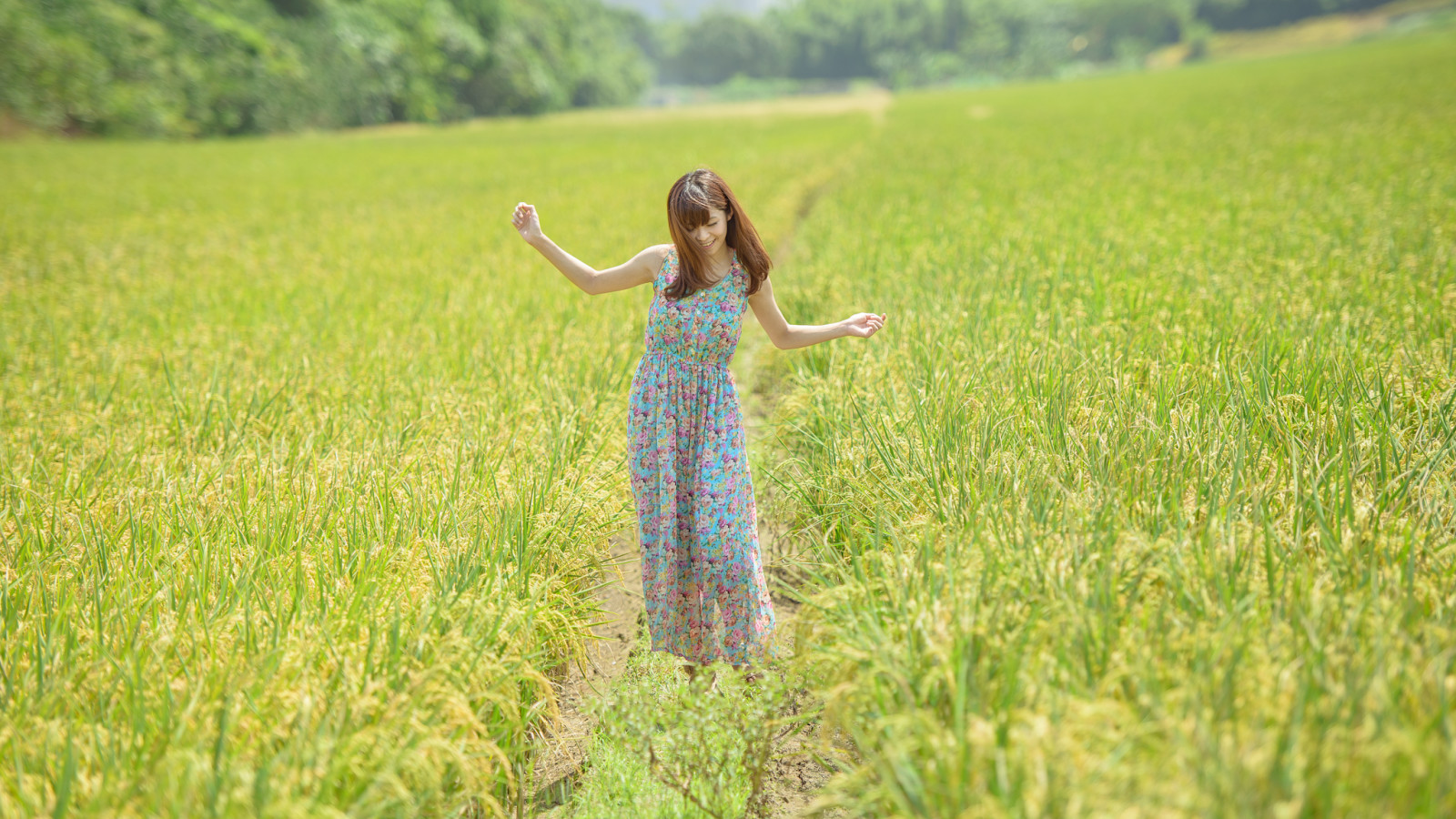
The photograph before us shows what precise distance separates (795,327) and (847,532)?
2.21ft

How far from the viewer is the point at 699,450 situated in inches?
96.3

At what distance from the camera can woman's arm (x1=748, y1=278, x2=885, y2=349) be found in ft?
8.30

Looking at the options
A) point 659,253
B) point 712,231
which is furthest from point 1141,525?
point 659,253

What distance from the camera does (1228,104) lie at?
72.3ft

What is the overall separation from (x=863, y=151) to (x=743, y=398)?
14759 millimetres

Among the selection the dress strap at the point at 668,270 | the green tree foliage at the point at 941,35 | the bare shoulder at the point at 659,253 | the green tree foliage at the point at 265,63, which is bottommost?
the dress strap at the point at 668,270

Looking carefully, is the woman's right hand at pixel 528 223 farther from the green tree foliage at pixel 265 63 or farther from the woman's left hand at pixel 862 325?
→ the green tree foliage at pixel 265 63

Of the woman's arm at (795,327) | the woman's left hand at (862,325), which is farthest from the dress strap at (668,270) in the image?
the woman's left hand at (862,325)

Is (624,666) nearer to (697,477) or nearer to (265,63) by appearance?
(697,477)

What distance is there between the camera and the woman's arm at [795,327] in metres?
2.53

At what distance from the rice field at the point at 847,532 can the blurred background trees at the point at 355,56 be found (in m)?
27.2

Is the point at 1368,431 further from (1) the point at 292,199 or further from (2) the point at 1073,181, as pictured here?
(1) the point at 292,199

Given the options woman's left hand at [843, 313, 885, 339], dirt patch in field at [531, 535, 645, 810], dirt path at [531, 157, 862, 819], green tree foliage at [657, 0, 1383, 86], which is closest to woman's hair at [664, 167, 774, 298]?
woman's left hand at [843, 313, 885, 339]

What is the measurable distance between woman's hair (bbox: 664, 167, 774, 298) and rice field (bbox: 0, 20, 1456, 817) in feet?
2.85
